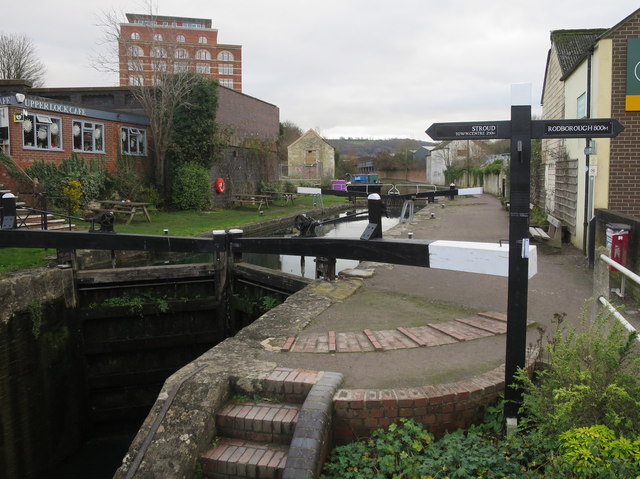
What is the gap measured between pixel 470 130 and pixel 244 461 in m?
2.72

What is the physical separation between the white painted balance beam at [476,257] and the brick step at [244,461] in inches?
73.1

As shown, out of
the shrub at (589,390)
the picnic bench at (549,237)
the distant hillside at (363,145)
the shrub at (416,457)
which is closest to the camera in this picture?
the shrub at (589,390)

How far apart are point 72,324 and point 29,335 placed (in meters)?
0.95

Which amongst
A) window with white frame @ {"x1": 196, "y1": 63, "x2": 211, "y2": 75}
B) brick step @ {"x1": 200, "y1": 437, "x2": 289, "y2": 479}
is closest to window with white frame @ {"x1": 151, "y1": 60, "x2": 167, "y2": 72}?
brick step @ {"x1": 200, "y1": 437, "x2": 289, "y2": 479}

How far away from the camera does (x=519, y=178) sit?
3418 mm

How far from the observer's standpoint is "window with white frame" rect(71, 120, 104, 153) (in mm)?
18375

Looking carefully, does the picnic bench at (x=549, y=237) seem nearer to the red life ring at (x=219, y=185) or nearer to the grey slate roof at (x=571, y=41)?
the grey slate roof at (x=571, y=41)

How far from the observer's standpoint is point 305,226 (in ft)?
17.8

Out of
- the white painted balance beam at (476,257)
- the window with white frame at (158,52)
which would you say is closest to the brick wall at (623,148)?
the white painted balance beam at (476,257)

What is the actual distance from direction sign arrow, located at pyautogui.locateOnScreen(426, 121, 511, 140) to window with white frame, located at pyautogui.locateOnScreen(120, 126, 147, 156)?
19128 millimetres

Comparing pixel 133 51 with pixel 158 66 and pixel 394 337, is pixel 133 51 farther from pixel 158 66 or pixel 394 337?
pixel 394 337

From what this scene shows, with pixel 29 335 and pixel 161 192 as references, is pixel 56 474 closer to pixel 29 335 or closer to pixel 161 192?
pixel 29 335

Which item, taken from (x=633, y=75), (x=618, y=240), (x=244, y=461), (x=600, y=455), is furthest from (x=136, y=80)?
(x=600, y=455)

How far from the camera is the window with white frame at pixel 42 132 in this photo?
16.2m
